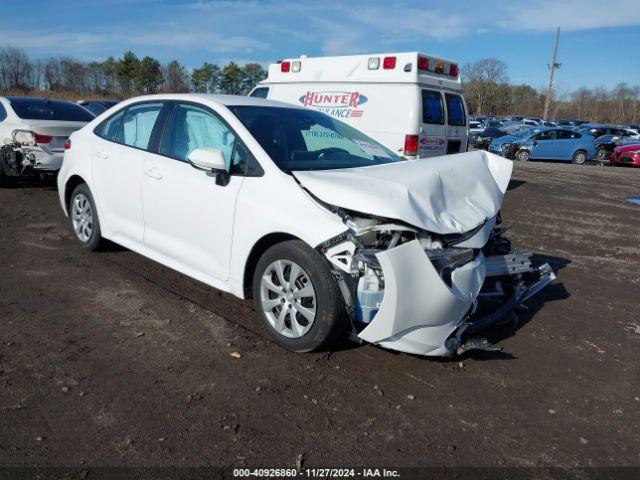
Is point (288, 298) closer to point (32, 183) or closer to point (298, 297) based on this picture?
point (298, 297)

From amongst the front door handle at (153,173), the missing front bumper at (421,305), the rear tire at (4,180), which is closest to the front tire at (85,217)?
the front door handle at (153,173)

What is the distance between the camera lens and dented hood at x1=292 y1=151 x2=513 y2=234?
131 inches

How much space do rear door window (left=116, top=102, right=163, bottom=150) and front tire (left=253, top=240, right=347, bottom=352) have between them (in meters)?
1.99

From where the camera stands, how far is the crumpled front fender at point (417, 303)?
3.13 meters

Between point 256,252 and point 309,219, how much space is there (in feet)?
2.02

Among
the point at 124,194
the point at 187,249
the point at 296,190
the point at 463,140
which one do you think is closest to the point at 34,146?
the point at 124,194

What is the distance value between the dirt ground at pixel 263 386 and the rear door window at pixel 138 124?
1.26m

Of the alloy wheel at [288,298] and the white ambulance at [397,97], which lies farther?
the white ambulance at [397,97]

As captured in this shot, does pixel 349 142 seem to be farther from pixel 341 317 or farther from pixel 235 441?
pixel 235 441

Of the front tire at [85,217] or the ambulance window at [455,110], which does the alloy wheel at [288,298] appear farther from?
the ambulance window at [455,110]

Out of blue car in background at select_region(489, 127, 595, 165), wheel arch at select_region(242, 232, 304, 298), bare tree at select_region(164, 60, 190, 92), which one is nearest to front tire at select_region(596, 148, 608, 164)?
blue car in background at select_region(489, 127, 595, 165)

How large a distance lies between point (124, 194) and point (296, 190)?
213 cm

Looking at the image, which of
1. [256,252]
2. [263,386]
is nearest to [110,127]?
[256,252]

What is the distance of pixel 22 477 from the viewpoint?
2441mm
